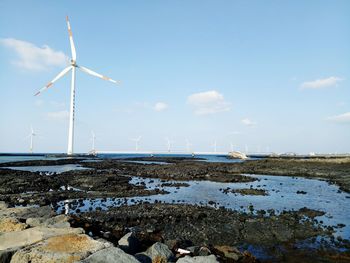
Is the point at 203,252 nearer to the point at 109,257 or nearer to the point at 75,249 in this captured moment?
the point at 109,257

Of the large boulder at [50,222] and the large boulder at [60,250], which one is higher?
the large boulder at [60,250]

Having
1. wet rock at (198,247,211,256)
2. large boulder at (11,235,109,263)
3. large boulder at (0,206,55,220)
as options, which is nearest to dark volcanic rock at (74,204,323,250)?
large boulder at (0,206,55,220)

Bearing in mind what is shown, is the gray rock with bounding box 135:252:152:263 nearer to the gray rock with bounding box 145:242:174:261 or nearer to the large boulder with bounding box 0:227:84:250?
the gray rock with bounding box 145:242:174:261

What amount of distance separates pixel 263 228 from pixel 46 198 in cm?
1800

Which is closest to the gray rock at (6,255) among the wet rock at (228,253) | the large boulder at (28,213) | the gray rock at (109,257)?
the gray rock at (109,257)

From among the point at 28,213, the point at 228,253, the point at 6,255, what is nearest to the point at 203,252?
the point at 228,253

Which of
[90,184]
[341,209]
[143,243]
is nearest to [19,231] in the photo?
[143,243]

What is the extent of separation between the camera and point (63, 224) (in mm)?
12328

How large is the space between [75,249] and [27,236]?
279cm

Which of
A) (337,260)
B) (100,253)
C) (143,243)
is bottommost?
(337,260)

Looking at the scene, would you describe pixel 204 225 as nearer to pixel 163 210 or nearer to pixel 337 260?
pixel 163 210

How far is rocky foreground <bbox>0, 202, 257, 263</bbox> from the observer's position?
8.11 meters

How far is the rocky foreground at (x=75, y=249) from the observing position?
8110 millimetres

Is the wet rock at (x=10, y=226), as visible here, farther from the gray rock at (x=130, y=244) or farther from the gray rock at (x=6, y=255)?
the gray rock at (x=130, y=244)
